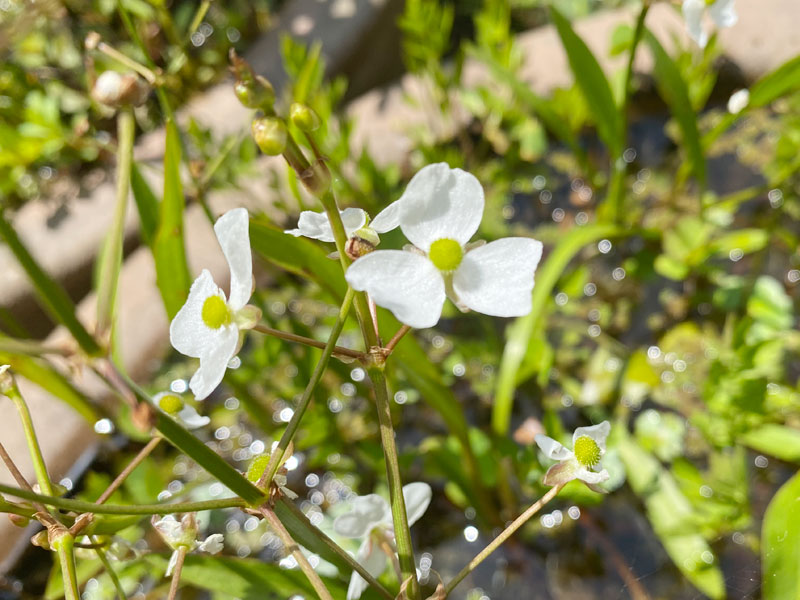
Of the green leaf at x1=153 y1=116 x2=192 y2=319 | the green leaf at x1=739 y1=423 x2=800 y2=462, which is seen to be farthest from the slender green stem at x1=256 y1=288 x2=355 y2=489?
the green leaf at x1=739 y1=423 x2=800 y2=462

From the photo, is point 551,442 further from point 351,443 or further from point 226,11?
point 226,11

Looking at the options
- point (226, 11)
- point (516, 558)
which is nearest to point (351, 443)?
point (516, 558)

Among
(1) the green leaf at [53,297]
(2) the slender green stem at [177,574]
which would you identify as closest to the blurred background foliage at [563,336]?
(2) the slender green stem at [177,574]

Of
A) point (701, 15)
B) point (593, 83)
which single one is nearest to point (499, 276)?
point (701, 15)

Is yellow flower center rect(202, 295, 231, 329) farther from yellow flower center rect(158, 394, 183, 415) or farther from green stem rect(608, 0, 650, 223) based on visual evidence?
green stem rect(608, 0, 650, 223)

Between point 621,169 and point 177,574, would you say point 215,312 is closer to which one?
point 177,574

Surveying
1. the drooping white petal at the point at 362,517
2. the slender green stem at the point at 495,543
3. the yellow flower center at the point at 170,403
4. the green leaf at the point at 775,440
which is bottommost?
the green leaf at the point at 775,440

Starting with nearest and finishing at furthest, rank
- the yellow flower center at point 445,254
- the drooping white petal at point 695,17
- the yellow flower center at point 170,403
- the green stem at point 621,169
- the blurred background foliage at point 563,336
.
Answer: the yellow flower center at point 445,254
the yellow flower center at point 170,403
the drooping white petal at point 695,17
the blurred background foliage at point 563,336
the green stem at point 621,169

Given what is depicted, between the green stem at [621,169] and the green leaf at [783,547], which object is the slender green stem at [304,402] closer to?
the green leaf at [783,547]
